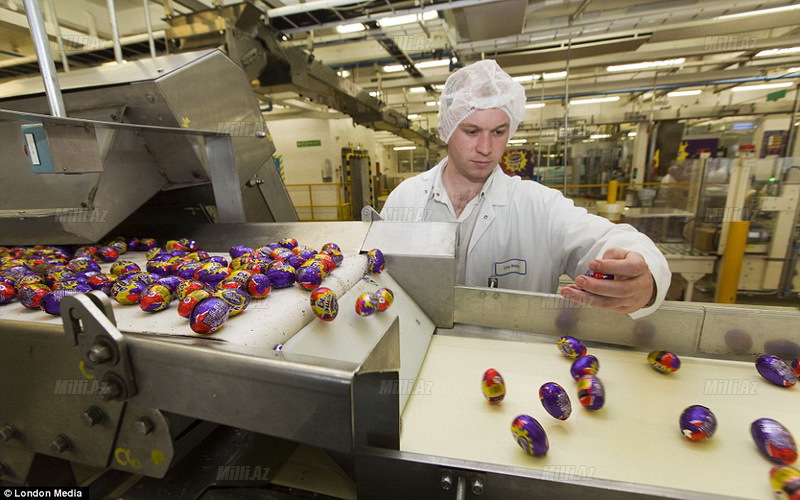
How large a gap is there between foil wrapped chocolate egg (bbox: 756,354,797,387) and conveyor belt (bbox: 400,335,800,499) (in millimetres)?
26

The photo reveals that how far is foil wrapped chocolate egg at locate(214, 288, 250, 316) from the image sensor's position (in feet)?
2.80

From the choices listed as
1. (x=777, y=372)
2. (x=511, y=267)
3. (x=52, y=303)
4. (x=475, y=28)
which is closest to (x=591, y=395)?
(x=777, y=372)

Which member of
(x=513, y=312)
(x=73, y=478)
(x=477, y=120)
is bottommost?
(x=73, y=478)

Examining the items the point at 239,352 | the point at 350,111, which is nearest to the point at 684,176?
the point at 350,111

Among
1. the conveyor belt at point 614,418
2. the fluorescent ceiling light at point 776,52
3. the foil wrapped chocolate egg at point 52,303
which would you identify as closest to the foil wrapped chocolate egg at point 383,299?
the conveyor belt at point 614,418

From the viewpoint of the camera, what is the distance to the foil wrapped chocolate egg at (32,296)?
93 centimetres

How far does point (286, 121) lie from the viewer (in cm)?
1078

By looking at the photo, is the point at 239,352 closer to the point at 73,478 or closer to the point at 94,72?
the point at 73,478

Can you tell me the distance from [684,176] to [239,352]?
6.74 m

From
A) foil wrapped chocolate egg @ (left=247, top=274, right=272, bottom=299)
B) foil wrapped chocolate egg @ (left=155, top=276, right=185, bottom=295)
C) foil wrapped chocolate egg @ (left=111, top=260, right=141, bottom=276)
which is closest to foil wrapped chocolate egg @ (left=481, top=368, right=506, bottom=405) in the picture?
foil wrapped chocolate egg @ (left=247, top=274, right=272, bottom=299)

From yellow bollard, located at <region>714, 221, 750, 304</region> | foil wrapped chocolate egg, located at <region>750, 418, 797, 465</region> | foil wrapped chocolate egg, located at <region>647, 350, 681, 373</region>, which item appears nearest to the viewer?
foil wrapped chocolate egg, located at <region>750, 418, 797, 465</region>

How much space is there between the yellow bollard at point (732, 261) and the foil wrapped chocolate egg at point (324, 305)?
5142 millimetres

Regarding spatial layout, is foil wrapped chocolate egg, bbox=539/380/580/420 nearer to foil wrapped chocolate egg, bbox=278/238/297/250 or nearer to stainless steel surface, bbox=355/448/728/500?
stainless steel surface, bbox=355/448/728/500

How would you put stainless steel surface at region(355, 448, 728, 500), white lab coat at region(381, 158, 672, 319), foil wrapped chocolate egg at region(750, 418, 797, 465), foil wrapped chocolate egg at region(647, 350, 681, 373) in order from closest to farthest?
stainless steel surface at region(355, 448, 728, 500)
foil wrapped chocolate egg at region(750, 418, 797, 465)
foil wrapped chocolate egg at region(647, 350, 681, 373)
white lab coat at region(381, 158, 672, 319)
